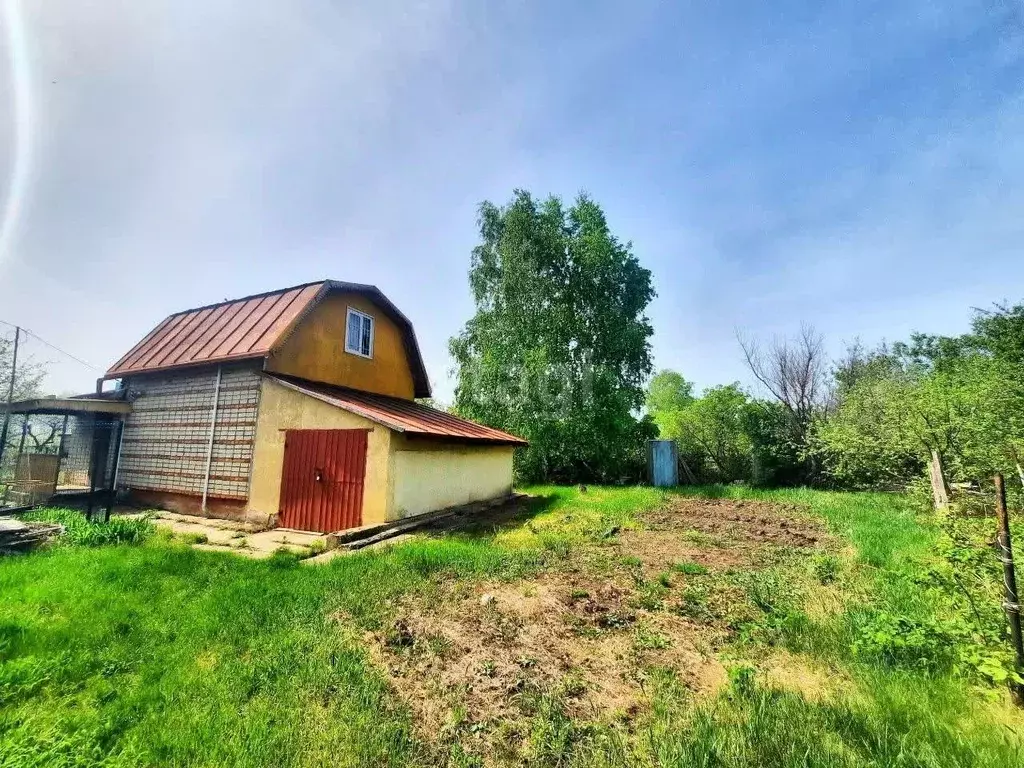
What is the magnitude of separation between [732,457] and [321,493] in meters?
18.0

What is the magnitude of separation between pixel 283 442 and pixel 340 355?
3500mm

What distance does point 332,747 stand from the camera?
2.97m

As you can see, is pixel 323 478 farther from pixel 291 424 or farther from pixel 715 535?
pixel 715 535

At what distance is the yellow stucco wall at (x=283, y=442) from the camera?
10227 millimetres

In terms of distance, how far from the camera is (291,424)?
37.4 feet

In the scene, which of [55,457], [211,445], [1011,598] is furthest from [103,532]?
[1011,598]

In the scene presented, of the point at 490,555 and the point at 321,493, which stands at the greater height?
the point at 321,493

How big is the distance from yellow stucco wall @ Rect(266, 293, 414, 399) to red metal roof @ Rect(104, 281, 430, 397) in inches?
14.8

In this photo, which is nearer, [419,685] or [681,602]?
[419,685]

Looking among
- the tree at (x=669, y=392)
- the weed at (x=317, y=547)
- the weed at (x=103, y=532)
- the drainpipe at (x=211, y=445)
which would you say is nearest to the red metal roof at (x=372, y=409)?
the drainpipe at (x=211, y=445)

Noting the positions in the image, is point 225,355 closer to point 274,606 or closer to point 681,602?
point 274,606

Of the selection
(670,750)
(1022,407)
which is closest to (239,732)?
(670,750)

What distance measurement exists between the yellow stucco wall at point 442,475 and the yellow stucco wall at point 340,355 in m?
4.07

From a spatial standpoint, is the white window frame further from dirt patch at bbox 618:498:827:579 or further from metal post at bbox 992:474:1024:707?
metal post at bbox 992:474:1024:707
